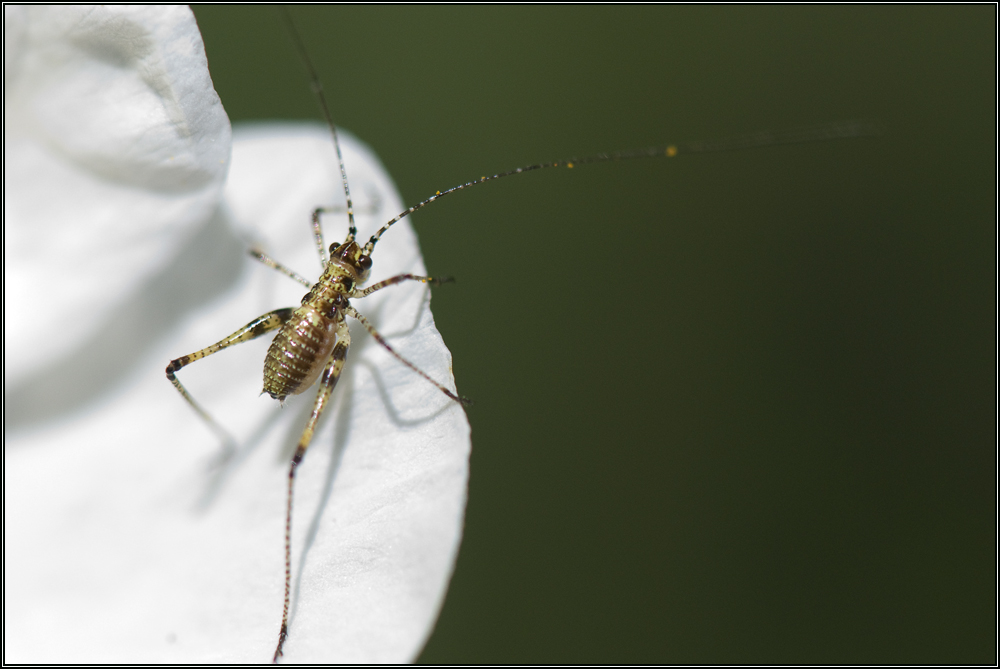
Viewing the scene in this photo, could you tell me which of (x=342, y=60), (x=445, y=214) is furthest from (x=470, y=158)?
(x=342, y=60)

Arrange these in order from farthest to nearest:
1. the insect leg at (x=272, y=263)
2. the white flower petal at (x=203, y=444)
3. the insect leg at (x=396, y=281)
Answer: the insect leg at (x=272, y=263)
the insect leg at (x=396, y=281)
the white flower petal at (x=203, y=444)

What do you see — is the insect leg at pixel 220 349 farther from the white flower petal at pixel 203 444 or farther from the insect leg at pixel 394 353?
the insect leg at pixel 394 353

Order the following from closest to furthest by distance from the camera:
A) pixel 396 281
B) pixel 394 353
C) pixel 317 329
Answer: pixel 394 353
pixel 396 281
pixel 317 329

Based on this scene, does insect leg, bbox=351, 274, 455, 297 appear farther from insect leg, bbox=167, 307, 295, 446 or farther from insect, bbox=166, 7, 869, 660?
insect leg, bbox=167, 307, 295, 446

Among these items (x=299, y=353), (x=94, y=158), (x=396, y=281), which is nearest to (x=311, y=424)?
(x=299, y=353)

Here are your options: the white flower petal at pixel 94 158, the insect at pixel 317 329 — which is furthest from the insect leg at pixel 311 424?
the white flower petal at pixel 94 158

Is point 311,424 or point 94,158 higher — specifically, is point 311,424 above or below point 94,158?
below

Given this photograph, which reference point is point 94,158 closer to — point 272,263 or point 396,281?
point 272,263
